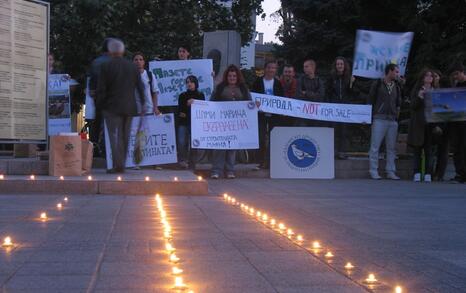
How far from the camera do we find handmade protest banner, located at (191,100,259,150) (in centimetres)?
1109

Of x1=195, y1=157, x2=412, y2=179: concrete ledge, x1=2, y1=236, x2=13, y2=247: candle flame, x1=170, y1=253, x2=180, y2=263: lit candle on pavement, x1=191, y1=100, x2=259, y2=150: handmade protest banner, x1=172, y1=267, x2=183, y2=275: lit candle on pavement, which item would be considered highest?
x1=191, y1=100, x2=259, y2=150: handmade protest banner

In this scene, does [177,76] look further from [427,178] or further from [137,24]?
[137,24]

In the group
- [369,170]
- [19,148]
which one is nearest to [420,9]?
[369,170]

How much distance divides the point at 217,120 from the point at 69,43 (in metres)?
7.14

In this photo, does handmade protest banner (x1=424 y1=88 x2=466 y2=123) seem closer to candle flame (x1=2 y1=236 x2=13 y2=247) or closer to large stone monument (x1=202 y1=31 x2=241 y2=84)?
large stone monument (x1=202 y1=31 x2=241 y2=84)

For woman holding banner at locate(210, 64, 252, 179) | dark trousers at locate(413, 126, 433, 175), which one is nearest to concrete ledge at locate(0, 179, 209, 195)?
woman holding banner at locate(210, 64, 252, 179)

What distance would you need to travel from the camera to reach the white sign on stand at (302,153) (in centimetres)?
1158

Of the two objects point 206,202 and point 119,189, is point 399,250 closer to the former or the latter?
point 206,202

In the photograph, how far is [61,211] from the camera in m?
6.77

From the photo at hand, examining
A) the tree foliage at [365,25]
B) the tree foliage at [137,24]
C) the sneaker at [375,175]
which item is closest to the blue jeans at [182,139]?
the sneaker at [375,175]

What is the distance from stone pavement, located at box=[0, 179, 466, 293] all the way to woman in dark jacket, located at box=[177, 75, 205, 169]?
3.08 m

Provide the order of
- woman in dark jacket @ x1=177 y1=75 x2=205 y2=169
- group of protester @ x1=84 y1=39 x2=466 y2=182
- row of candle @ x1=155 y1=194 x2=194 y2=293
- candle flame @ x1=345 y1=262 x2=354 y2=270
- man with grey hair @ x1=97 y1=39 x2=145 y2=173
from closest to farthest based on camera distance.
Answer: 1. row of candle @ x1=155 y1=194 x2=194 y2=293
2. candle flame @ x1=345 y1=262 x2=354 y2=270
3. man with grey hair @ x1=97 y1=39 x2=145 y2=173
4. group of protester @ x1=84 y1=39 x2=466 y2=182
5. woman in dark jacket @ x1=177 y1=75 x2=205 y2=169

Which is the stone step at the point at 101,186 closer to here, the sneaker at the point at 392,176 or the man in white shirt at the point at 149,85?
the man in white shirt at the point at 149,85

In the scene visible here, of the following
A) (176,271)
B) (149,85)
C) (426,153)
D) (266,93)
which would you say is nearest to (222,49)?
(266,93)
